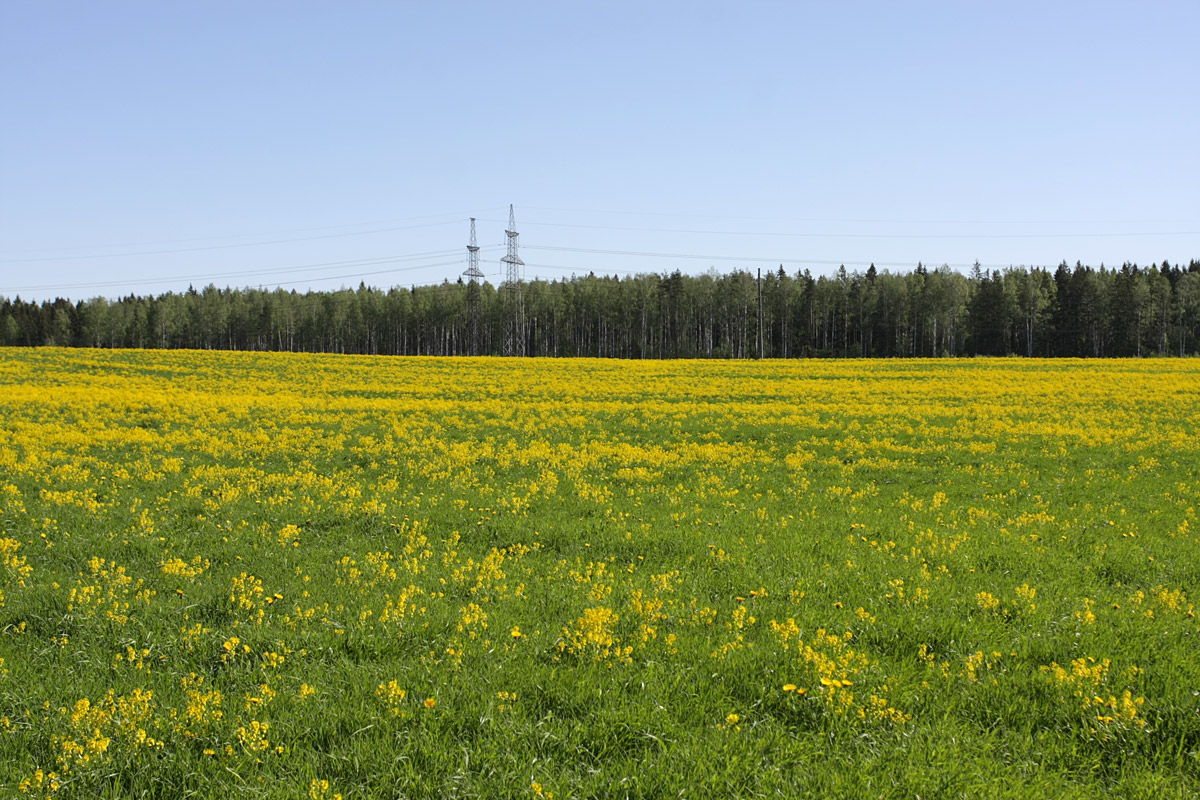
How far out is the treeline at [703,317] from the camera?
99562 mm

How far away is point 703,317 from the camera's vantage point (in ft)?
395

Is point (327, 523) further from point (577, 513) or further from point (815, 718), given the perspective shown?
point (815, 718)

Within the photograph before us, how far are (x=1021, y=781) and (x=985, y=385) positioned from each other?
122 feet

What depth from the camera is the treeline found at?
9956cm

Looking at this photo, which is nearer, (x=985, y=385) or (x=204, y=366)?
(x=985, y=385)

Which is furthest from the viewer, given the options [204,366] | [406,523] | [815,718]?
[204,366]

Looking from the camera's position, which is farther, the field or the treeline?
the treeline

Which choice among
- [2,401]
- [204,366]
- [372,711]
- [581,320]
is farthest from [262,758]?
[581,320]

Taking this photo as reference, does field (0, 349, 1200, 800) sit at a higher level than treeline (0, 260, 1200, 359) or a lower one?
lower

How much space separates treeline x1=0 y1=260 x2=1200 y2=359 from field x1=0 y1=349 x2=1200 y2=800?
70.8 metres

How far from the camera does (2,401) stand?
25.2m

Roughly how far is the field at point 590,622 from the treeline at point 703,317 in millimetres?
70816

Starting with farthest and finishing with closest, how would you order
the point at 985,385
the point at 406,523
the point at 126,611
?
the point at 985,385 → the point at 406,523 → the point at 126,611

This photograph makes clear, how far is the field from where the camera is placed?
4.88 metres
